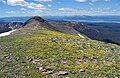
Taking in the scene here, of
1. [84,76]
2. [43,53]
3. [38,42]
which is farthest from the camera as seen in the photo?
[38,42]

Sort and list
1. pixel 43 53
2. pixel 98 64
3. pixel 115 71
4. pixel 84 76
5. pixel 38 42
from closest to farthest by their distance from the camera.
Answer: pixel 84 76
pixel 115 71
pixel 98 64
pixel 43 53
pixel 38 42

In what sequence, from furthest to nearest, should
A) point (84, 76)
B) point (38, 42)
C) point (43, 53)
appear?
point (38, 42), point (43, 53), point (84, 76)

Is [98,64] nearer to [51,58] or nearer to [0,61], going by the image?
[51,58]

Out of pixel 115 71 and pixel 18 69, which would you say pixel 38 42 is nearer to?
pixel 18 69

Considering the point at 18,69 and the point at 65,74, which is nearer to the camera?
the point at 65,74

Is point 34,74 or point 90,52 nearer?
point 34,74

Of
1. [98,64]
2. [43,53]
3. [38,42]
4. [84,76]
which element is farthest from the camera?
[38,42]

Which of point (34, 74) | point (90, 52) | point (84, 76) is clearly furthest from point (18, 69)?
point (90, 52)

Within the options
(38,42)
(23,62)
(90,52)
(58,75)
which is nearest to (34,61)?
(23,62)

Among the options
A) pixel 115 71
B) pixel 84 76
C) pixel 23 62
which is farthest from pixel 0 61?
pixel 115 71
